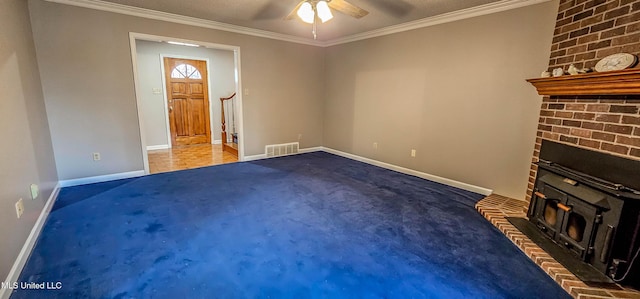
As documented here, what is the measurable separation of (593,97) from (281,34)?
4.40 meters

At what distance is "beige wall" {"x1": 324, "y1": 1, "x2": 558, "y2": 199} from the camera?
3.01 m

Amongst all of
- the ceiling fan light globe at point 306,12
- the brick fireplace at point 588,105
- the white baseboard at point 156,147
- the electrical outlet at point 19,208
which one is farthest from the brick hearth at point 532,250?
the white baseboard at point 156,147

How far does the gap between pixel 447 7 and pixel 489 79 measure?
1023mm

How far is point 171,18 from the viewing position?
3.88 metres

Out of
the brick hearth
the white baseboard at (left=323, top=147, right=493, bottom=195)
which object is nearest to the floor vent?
the white baseboard at (left=323, top=147, right=493, bottom=195)

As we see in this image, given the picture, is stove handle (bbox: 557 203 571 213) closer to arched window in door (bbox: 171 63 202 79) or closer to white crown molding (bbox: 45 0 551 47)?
white crown molding (bbox: 45 0 551 47)

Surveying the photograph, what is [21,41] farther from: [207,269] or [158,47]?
[158,47]

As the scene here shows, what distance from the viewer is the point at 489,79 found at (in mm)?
3281

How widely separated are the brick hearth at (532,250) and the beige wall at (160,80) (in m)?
5.84

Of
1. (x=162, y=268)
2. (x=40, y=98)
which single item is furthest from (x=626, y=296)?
(x=40, y=98)

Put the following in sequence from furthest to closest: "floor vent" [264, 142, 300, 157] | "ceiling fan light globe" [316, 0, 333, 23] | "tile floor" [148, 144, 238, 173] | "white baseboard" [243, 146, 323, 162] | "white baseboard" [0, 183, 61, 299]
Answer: "floor vent" [264, 142, 300, 157]
"white baseboard" [243, 146, 323, 162]
"tile floor" [148, 144, 238, 173]
"ceiling fan light globe" [316, 0, 333, 23]
"white baseboard" [0, 183, 61, 299]

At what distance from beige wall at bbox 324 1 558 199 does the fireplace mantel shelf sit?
0.63 metres

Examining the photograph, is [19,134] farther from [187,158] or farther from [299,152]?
[299,152]

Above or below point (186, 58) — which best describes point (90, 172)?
below
